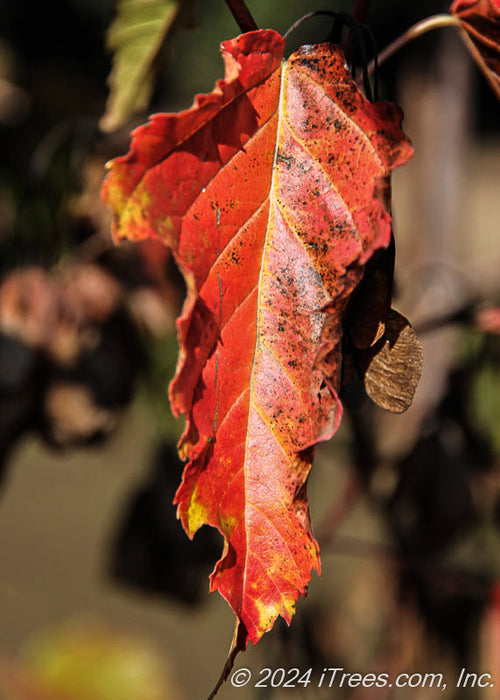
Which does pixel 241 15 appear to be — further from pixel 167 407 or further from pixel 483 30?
pixel 167 407

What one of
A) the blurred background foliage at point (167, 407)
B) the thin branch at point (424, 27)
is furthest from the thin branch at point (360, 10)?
the blurred background foliage at point (167, 407)

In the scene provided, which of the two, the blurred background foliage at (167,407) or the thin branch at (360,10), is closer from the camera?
the thin branch at (360,10)

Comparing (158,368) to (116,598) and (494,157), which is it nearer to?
(116,598)

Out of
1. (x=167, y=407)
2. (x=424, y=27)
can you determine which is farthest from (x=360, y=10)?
(x=167, y=407)

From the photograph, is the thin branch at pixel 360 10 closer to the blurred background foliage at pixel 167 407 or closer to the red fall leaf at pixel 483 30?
the red fall leaf at pixel 483 30

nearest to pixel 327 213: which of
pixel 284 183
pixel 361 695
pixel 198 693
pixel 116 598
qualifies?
pixel 284 183
